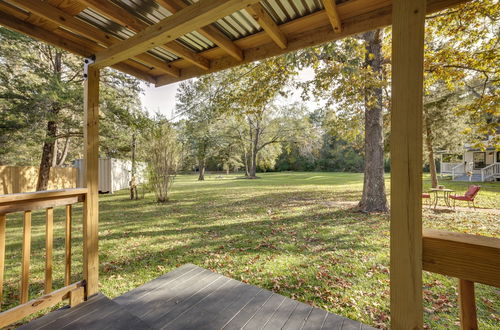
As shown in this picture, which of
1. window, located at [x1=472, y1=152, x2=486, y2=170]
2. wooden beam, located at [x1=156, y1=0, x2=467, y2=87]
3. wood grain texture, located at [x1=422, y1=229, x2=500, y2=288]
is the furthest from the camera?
window, located at [x1=472, y1=152, x2=486, y2=170]

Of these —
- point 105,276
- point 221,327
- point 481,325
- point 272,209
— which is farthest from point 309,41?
point 272,209

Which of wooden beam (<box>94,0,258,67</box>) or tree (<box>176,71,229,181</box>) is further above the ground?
tree (<box>176,71,229,181</box>)

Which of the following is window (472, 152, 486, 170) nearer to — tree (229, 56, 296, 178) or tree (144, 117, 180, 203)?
tree (229, 56, 296, 178)

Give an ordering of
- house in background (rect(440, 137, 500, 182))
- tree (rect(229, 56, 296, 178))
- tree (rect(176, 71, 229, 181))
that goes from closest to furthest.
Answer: tree (rect(229, 56, 296, 178))
tree (rect(176, 71, 229, 181))
house in background (rect(440, 137, 500, 182))

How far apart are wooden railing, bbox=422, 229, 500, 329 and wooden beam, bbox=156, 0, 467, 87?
6.10 feet

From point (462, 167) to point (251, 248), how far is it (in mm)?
23070

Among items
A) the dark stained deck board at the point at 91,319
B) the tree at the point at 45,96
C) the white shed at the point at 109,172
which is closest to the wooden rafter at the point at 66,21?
the dark stained deck board at the point at 91,319

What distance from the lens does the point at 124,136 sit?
33.7 ft

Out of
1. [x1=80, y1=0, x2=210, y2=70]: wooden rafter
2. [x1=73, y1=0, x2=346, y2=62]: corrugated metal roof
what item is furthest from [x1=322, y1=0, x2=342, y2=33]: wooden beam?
[x1=80, y1=0, x2=210, y2=70]: wooden rafter

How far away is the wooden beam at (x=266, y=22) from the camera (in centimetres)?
198

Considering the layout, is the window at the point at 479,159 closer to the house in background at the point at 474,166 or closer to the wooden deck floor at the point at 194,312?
the house in background at the point at 474,166

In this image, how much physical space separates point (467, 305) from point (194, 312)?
205 centimetres

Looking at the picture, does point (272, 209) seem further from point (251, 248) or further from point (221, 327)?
point (221, 327)

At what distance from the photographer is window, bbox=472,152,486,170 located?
1881 centimetres
